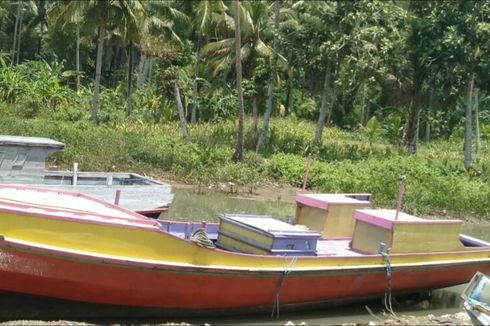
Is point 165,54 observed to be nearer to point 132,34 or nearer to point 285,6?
point 132,34

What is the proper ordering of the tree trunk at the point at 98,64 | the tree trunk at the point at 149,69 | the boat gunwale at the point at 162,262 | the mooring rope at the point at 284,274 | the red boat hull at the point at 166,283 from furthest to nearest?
the tree trunk at the point at 149,69, the tree trunk at the point at 98,64, the mooring rope at the point at 284,274, the red boat hull at the point at 166,283, the boat gunwale at the point at 162,262

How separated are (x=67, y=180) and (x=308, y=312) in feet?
22.5

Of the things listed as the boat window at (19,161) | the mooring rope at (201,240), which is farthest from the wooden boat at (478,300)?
the boat window at (19,161)

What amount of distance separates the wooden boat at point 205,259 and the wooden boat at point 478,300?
75.3 inches

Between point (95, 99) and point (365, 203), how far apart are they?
1872 centimetres

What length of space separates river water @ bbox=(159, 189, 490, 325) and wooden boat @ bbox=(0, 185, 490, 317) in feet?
0.77

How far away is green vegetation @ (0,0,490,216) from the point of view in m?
25.5

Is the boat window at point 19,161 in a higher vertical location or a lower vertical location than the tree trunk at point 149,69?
lower

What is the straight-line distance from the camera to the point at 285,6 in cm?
4025

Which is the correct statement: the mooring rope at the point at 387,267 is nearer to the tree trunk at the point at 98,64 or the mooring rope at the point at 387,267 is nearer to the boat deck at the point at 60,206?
the boat deck at the point at 60,206

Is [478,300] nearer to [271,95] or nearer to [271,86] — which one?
[271,95]

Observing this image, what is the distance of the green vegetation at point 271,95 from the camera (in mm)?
25500

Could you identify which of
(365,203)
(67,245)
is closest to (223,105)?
(365,203)

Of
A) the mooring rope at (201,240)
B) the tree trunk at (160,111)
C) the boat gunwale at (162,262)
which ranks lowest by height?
the boat gunwale at (162,262)
